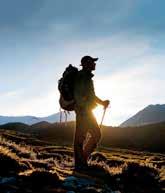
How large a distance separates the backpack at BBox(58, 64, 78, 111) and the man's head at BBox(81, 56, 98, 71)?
16.7 inches

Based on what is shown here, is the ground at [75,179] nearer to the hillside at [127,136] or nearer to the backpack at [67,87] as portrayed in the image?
the backpack at [67,87]

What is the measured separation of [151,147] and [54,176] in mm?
105244

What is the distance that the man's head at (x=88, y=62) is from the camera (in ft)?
50.7

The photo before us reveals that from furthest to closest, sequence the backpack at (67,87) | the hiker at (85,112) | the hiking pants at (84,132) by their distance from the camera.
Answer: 1. the hiking pants at (84,132)
2. the hiker at (85,112)
3. the backpack at (67,87)

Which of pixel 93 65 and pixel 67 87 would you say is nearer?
pixel 67 87

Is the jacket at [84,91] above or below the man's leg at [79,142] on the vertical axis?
above

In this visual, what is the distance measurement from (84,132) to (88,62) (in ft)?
8.36

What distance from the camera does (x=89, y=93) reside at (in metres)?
15.4

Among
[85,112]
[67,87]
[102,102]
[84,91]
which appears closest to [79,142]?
[85,112]

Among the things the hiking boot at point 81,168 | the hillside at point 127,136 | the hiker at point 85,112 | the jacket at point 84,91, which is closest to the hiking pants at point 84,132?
the hiker at point 85,112

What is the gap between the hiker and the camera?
600 inches

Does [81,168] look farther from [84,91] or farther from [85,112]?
[84,91]

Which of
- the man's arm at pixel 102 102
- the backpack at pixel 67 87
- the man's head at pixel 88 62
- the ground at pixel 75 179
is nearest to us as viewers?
the ground at pixel 75 179

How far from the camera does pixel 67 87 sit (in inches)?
601
